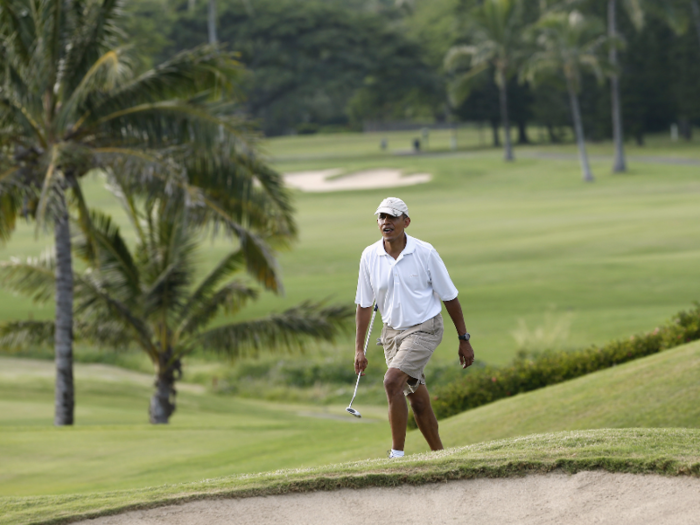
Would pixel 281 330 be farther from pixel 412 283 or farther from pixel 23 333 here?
pixel 412 283

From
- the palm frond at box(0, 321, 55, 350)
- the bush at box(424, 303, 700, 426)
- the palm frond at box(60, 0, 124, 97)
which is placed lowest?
the bush at box(424, 303, 700, 426)

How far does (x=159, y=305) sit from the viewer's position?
47.7ft

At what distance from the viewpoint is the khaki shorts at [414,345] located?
20.8 feet

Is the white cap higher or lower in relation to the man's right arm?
higher

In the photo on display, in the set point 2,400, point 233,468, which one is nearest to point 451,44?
point 2,400

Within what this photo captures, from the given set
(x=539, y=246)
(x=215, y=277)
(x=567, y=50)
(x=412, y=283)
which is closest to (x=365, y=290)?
(x=412, y=283)

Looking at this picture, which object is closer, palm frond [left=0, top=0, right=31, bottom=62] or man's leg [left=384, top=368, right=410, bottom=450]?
man's leg [left=384, top=368, right=410, bottom=450]

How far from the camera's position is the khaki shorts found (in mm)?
6344

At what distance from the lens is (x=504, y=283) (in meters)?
23.7

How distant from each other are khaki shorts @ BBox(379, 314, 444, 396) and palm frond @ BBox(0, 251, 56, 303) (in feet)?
34.1

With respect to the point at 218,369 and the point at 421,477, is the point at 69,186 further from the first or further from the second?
the point at 421,477

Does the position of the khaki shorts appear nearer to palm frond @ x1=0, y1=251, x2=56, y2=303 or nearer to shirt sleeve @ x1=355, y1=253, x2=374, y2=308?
shirt sleeve @ x1=355, y1=253, x2=374, y2=308

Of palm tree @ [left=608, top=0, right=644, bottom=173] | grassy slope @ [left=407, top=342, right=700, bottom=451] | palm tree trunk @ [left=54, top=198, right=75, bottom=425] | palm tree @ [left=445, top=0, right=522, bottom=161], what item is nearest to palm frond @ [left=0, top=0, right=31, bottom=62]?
palm tree trunk @ [left=54, top=198, right=75, bottom=425]

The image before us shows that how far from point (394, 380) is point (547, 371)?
20.7 feet
